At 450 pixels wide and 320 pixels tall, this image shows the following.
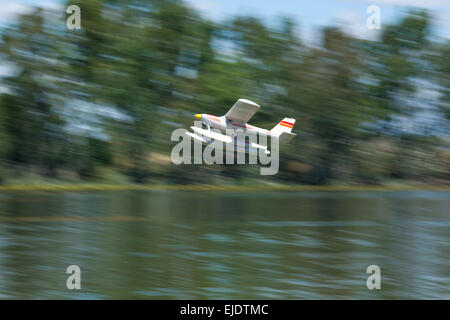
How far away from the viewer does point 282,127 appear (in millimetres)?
50281

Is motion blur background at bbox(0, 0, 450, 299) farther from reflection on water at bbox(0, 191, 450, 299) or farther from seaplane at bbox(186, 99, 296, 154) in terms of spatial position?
reflection on water at bbox(0, 191, 450, 299)

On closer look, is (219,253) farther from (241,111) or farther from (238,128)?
(238,128)

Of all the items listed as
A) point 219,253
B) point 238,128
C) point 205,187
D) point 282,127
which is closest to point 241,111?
point 238,128

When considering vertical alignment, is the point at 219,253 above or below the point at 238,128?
below

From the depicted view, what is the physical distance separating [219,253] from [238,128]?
32.4m

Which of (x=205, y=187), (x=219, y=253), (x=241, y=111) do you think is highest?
(x=241, y=111)

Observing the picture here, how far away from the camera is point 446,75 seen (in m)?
61.2

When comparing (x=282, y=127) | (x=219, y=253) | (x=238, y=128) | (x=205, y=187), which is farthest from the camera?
(x=282, y=127)

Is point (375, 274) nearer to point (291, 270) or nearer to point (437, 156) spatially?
point (291, 270)

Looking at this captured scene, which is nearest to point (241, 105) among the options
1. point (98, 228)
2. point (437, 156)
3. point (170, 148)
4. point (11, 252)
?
point (170, 148)

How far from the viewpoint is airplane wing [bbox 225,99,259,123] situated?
4468cm

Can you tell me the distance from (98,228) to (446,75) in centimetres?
4808

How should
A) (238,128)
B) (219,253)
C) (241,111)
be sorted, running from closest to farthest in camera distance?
(219,253) < (241,111) < (238,128)

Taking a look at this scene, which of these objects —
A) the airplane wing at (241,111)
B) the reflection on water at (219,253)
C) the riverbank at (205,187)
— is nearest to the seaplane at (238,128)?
the airplane wing at (241,111)
